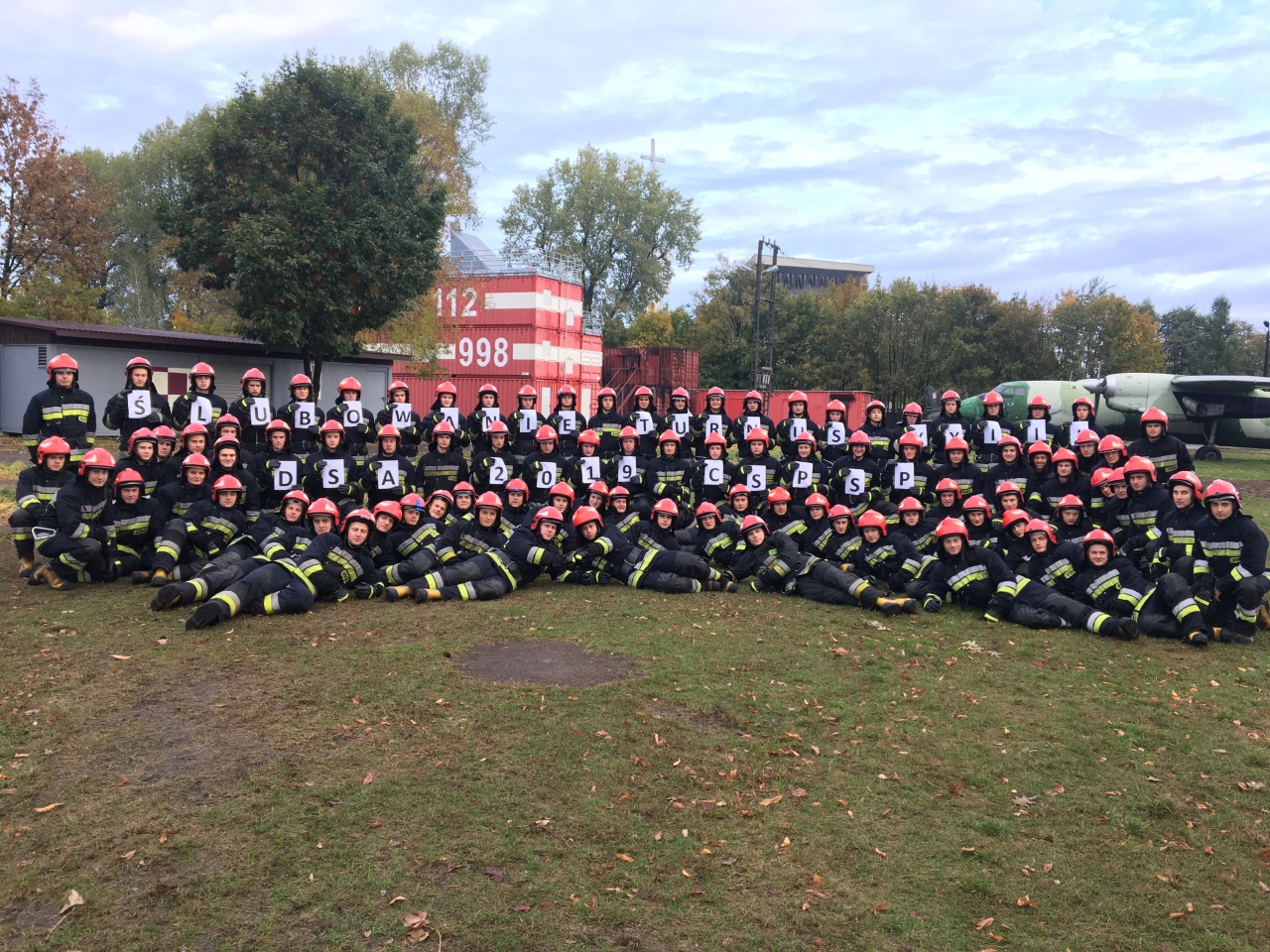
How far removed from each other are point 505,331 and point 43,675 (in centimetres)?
3694

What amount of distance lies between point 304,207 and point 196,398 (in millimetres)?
13052

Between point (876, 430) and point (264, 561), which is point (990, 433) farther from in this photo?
point (264, 561)

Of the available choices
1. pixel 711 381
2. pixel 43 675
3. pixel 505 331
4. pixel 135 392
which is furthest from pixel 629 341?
pixel 43 675

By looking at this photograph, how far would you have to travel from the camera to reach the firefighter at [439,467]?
12992mm

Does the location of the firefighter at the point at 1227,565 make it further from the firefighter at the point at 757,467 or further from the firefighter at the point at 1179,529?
the firefighter at the point at 757,467

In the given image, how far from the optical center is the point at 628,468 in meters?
13.2

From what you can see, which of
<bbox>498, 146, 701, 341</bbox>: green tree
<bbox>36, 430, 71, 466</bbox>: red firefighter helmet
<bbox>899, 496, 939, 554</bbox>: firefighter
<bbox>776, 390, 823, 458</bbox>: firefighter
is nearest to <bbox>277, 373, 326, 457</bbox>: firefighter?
<bbox>36, 430, 71, 466</bbox>: red firefighter helmet

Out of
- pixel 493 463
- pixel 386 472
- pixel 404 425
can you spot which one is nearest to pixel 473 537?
A: pixel 386 472

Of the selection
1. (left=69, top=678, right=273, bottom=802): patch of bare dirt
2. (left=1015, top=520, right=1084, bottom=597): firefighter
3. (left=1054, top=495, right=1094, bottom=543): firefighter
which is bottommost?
(left=69, top=678, right=273, bottom=802): patch of bare dirt

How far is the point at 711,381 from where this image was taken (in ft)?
208

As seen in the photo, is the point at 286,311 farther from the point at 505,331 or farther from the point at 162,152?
the point at 162,152

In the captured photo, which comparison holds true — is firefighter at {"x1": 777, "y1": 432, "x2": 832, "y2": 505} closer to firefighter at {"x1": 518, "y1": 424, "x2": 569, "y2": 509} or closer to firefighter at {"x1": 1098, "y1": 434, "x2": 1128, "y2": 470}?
firefighter at {"x1": 1098, "y1": 434, "x2": 1128, "y2": 470}

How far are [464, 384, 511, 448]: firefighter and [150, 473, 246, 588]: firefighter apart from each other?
351 cm

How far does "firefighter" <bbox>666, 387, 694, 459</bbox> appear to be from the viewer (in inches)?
547
